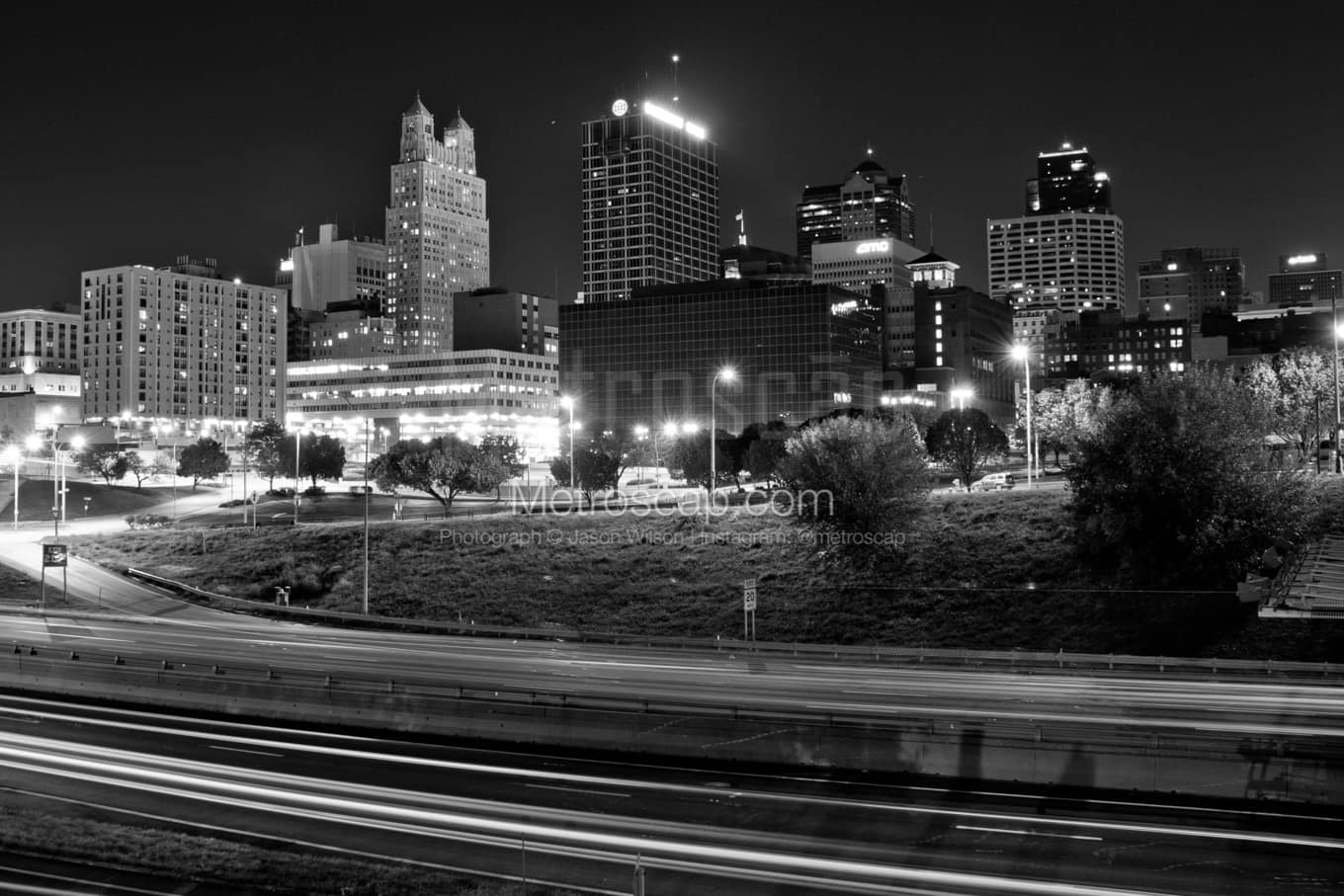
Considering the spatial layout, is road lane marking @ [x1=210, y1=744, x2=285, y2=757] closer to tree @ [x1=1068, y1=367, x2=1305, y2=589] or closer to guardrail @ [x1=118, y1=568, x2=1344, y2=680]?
guardrail @ [x1=118, y1=568, x2=1344, y2=680]

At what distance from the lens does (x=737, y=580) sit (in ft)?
193

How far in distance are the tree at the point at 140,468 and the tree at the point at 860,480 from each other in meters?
87.8

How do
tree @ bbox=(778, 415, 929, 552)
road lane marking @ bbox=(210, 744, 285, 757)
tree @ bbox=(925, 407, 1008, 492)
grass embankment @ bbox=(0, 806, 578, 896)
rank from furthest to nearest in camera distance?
1. tree @ bbox=(925, 407, 1008, 492)
2. tree @ bbox=(778, 415, 929, 552)
3. road lane marking @ bbox=(210, 744, 285, 757)
4. grass embankment @ bbox=(0, 806, 578, 896)

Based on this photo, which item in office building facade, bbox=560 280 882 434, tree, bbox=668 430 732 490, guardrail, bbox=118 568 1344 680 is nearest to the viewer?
guardrail, bbox=118 568 1344 680

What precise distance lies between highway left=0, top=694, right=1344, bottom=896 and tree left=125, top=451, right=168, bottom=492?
343 feet

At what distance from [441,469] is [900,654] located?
184ft

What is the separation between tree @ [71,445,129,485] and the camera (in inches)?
4987

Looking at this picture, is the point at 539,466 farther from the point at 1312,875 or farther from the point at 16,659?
the point at 1312,875

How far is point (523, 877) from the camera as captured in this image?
1734 centimetres

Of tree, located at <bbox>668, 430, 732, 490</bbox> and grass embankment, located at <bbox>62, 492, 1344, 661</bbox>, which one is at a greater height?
tree, located at <bbox>668, 430, 732, 490</bbox>

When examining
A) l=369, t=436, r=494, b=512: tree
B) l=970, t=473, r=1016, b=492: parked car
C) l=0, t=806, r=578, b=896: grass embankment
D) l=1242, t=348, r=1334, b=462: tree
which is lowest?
l=0, t=806, r=578, b=896: grass embankment

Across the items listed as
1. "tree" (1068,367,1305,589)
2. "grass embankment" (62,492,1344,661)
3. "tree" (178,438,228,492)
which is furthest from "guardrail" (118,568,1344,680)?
"tree" (178,438,228,492)

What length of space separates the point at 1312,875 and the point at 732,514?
5259cm

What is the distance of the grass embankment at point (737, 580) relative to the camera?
45.8 m
